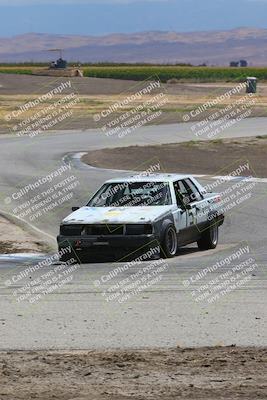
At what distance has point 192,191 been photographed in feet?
60.7

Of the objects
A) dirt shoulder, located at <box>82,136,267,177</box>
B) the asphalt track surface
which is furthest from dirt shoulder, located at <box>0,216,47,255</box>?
dirt shoulder, located at <box>82,136,267,177</box>

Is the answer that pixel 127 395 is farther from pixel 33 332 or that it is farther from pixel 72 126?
pixel 72 126

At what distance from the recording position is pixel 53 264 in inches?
641

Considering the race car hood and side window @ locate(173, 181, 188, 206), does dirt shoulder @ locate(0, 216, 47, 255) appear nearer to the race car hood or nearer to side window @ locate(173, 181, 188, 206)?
the race car hood

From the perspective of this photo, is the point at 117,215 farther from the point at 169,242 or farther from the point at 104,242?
the point at 169,242

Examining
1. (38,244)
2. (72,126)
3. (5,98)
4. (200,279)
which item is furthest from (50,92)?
(200,279)

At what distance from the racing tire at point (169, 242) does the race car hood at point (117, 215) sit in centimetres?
27

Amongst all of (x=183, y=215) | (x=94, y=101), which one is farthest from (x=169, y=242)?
(x=94, y=101)

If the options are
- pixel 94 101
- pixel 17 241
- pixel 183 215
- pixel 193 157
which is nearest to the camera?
pixel 183 215

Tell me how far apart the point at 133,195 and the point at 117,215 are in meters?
1.05

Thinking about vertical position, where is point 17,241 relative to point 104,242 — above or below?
below

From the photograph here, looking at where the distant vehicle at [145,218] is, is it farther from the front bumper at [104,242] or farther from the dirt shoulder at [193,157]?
the dirt shoulder at [193,157]

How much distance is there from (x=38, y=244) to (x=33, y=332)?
8.69 meters

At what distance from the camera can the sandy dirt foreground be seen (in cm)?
756
